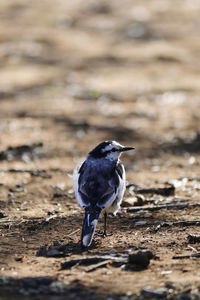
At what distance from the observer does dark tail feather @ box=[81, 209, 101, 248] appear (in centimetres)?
520

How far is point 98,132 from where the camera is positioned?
1075 cm

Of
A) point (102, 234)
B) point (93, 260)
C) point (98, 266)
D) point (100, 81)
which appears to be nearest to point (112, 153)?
point (102, 234)

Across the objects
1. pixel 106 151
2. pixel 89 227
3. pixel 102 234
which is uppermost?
pixel 106 151

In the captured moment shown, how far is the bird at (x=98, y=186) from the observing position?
213 inches

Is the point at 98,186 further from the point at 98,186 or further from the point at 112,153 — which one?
the point at 112,153

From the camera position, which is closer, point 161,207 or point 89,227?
point 89,227

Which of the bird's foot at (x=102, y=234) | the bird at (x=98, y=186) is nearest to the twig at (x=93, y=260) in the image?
the bird at (x=98, y=186)

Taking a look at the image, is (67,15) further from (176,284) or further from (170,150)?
(176,284)

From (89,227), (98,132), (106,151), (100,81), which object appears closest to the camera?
(89,227)

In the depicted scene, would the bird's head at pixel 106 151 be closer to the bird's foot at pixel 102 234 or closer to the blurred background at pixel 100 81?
the bird's foot at pixel 102 234

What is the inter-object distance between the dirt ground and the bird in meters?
0.24

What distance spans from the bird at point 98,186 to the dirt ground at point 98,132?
244mm

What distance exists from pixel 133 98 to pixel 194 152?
13.0ft

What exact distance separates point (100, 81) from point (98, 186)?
9.39m
